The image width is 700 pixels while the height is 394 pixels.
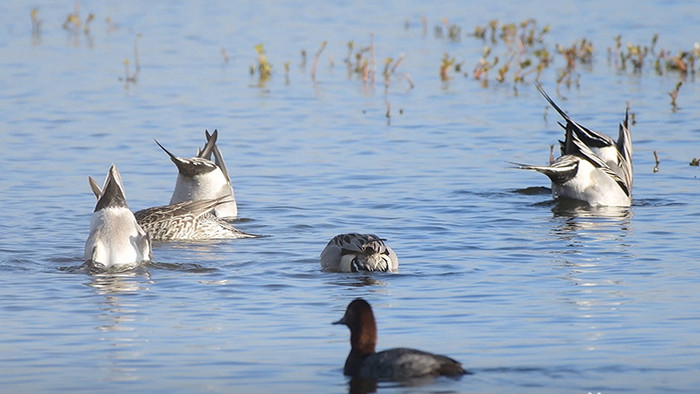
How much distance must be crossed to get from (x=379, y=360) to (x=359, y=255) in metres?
3.08

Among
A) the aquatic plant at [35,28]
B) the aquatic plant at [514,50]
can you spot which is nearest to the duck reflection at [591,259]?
the aquatic plant at [514,50]

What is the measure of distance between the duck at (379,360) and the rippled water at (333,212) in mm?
119

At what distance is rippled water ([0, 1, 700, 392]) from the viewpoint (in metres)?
7.74

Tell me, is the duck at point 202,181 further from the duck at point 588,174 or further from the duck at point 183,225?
the duck at point 588,174

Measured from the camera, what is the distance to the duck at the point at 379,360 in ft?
23.0

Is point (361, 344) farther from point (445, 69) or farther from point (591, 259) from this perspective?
point (445, 69)

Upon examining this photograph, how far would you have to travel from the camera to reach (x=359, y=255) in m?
10.2

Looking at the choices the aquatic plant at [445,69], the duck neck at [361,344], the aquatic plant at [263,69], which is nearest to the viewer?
the duck neck at [361,344]

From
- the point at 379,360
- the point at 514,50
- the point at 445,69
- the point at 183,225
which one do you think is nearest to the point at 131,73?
the point at 445,69

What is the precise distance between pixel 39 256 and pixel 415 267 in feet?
10.3

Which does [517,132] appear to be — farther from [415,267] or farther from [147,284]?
[147,284]

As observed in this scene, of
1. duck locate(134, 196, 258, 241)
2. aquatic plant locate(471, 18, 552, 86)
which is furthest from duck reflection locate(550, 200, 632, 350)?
aquatic plant locate(471, 18, 552, 86)

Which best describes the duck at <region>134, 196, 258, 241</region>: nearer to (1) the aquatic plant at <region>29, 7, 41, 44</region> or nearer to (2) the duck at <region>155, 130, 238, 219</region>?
(2) the duck at <region>155, 130, 238, 219</region>

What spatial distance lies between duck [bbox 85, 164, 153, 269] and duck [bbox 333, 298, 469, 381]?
3442mm
